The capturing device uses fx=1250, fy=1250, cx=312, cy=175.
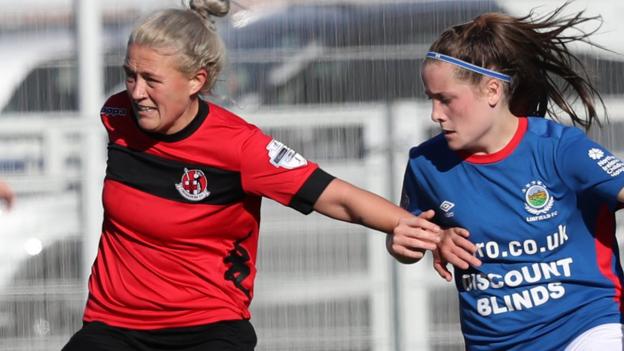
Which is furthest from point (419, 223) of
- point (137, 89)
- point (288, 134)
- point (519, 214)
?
point (288, 134)

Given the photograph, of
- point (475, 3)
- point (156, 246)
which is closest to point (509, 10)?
point (475, 3)

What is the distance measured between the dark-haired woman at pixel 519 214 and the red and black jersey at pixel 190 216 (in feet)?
1.39

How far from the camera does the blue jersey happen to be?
364cm

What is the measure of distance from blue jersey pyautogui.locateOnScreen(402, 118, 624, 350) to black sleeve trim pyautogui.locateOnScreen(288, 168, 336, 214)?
0.42 metres

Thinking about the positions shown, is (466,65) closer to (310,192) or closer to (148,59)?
(310,192)

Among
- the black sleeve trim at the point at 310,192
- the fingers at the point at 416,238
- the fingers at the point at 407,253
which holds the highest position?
the black sleeve trim at the point at 310,192

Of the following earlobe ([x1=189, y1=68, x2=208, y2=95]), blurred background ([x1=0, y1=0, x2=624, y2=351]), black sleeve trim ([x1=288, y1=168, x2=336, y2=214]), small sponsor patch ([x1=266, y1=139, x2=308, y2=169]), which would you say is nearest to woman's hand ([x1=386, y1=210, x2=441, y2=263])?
black sleeve trim ([x1=288, y1=168, x2=336, y2=214])

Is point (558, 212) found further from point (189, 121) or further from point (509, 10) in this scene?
point (509, 10)

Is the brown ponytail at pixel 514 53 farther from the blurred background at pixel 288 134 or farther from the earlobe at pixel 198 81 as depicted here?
the blurred background at pixel 288 134

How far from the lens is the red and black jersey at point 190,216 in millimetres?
3703

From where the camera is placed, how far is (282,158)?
371 cm

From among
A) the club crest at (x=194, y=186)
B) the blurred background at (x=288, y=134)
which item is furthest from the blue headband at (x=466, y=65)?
the blurred background at (x=288, y=134)

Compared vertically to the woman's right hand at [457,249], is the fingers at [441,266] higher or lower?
lower

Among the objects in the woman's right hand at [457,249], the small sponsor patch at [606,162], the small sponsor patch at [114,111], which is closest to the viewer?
the small sponsor patch at [606,162]
